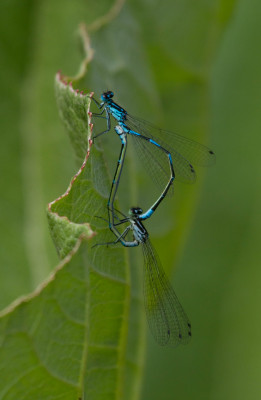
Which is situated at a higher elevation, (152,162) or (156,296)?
(152,162)

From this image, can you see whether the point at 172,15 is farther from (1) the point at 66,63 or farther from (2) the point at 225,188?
(2) the point at 225,188

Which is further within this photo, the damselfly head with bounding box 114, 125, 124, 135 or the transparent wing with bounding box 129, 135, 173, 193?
the transparent wing with bounding box 129, 135, 173, 193

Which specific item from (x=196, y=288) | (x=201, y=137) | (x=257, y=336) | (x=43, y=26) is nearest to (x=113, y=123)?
(x=201, y=137)

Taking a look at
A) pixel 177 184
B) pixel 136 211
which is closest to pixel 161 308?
pixel 136 211

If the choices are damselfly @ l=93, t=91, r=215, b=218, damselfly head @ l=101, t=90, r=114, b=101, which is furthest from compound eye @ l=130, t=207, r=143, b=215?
damselfly head @ l=101, t=90, r=114, b=101

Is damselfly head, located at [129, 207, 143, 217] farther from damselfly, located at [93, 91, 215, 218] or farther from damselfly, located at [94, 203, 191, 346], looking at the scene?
damselfly, located at [93, 91, 215, 218]

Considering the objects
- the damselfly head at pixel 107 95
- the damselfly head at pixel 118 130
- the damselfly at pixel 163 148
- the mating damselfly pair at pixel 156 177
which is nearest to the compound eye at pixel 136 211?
the mating damselfly pair at pixel 156 177

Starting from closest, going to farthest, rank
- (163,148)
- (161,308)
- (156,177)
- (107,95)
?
(107,95) < (161,308) < (156,177) < (163,148)

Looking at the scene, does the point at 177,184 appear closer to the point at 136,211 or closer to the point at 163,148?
the point at 163,148

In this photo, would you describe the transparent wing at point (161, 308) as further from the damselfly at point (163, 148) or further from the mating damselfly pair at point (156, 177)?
the damselfly at point (163, 148)
